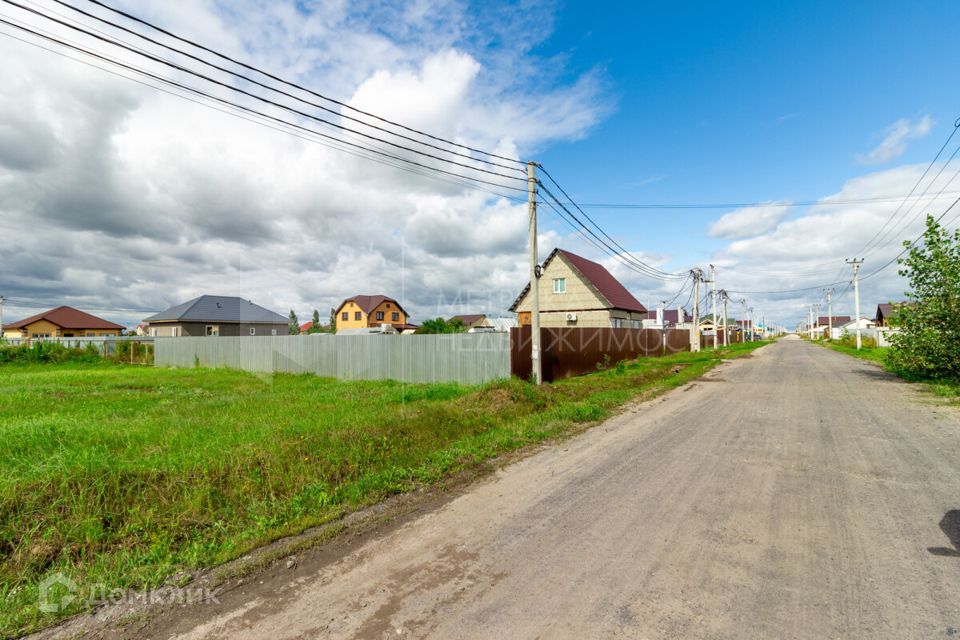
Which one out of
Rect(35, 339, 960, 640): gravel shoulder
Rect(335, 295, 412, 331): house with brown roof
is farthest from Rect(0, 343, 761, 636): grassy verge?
Rect(335, 295, 412, 331): house with brown roof

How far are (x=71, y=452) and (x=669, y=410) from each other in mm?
10253

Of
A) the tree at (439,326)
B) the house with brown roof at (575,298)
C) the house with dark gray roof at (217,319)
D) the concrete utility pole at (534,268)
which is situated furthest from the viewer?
the house with dark gray roof at (217,319)

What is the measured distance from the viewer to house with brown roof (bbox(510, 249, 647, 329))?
93.5ft

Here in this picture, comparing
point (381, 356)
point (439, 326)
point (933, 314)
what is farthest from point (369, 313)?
point (933, 314)

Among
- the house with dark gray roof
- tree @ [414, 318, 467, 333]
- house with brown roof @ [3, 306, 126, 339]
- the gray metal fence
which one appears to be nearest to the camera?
the gray metal fence

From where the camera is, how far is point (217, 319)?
137 ft

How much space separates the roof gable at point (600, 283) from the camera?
2910cm

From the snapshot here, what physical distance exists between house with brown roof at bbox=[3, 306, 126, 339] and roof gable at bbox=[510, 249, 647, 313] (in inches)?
2271

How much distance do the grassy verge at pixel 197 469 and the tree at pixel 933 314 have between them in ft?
38.7

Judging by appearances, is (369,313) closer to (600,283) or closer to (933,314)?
(600,283)

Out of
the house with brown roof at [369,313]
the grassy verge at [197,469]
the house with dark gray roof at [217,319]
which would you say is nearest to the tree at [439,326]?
the house with dark gray roof at [217,319]

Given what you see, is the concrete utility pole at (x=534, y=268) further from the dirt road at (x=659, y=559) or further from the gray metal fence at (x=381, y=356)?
the dirt road at (x=659, y=559)

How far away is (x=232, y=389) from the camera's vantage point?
12.7 meters

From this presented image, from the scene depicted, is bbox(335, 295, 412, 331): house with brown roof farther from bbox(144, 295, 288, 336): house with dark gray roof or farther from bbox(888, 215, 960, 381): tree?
bbox(888, 215, 960, 381): tree
